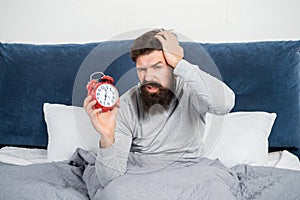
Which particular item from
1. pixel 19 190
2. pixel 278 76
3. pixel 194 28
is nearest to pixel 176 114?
pixel 19 190

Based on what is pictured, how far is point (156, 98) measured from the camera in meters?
1.41

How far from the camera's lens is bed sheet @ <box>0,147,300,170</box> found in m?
1.82

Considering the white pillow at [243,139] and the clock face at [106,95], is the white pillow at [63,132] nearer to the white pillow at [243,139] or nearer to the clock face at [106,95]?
the clock face at [106,95]

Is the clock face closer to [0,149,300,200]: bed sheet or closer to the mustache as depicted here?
the mustache

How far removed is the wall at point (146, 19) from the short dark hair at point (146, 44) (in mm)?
898

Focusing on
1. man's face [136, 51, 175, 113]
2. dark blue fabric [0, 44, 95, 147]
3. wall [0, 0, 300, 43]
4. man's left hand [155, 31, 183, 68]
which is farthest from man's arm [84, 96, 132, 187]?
wall [0, 0, 300, 43]

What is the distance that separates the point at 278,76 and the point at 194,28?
55 centimetres

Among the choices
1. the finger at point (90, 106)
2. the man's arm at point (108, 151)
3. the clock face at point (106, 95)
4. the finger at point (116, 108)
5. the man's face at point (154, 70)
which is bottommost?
the man's arm at point (108, 151)

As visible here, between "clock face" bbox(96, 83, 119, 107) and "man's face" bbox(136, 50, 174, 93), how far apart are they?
0.10m

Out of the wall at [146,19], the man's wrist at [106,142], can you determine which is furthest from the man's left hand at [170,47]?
the wall at [146,19]

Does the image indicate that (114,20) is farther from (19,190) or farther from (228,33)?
(19,190)

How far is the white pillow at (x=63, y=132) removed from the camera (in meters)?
1.78

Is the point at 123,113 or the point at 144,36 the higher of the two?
the point at 144,36

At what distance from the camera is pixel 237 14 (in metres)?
2.27
